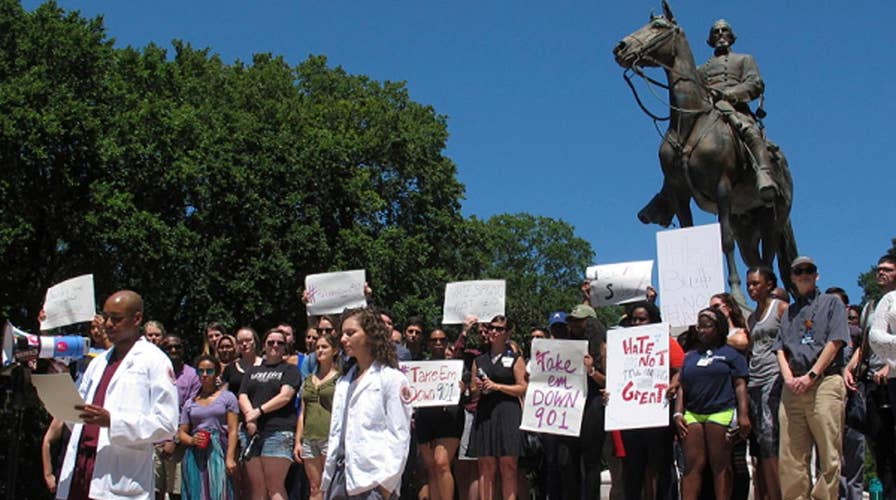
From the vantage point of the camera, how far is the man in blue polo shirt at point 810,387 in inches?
325

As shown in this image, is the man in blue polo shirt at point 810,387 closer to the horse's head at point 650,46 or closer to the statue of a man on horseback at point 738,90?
the statue of a man on horseback at point 738,90

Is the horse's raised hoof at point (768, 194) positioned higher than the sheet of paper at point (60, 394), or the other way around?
the horse's raised hoof at point (768, 194)

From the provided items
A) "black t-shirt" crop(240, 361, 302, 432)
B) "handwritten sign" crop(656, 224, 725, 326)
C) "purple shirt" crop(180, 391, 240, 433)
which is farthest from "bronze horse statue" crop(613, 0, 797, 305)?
"purple shirt" crop(180, 391, 240, 433)

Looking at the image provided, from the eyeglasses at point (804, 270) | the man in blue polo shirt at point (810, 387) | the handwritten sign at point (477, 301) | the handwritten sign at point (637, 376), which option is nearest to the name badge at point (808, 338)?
the man in blue polo shirt at point (810, 387)

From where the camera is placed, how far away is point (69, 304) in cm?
1300

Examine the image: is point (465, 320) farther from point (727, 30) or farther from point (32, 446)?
point (32, 446)

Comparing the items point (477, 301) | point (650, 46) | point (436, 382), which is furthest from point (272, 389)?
point (650, 46)

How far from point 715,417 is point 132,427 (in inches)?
184

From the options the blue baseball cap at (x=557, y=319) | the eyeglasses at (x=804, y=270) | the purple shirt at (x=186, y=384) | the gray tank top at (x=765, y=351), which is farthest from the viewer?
the blue baseball cap at (x=557, y=319)

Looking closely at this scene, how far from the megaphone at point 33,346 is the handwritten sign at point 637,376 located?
4.40 metres

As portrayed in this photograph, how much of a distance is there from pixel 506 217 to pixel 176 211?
4023 cm

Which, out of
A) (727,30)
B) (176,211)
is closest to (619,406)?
(727,30)

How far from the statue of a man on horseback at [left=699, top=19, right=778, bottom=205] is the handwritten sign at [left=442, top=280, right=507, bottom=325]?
3.34 metres

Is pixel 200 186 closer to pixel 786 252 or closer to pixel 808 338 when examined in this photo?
pixel 786 252
